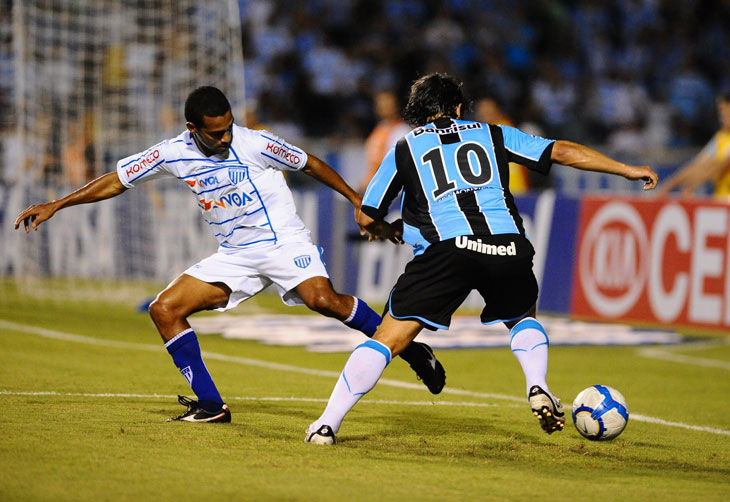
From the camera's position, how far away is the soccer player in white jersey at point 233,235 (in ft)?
21.3

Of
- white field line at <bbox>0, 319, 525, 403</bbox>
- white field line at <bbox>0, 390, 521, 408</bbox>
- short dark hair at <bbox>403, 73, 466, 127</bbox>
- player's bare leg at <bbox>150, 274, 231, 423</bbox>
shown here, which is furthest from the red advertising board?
player's bare leg at <bbox>150, 274, 231, 423</bbox>

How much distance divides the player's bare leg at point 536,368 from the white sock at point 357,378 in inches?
27.5

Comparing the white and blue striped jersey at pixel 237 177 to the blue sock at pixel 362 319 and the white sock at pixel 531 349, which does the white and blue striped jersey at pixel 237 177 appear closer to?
the blue sock at pixel 362 319

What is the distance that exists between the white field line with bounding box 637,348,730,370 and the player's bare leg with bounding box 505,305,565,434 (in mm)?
4792

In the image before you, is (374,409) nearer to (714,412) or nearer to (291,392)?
(291,392)

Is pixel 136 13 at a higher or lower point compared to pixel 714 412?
higher

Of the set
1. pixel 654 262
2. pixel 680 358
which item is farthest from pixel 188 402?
pixel 654 262

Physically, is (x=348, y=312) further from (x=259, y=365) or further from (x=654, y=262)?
(x=654, y=262)

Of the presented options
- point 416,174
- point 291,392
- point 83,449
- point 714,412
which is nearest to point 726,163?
Answer: point 714,412

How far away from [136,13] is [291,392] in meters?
9.09

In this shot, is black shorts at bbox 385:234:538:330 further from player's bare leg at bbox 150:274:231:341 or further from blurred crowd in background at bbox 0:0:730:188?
blurred crowd in background at bbox 0:0:730:188

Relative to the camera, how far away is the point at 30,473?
4.93 metres

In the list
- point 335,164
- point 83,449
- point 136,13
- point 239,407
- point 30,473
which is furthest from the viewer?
point 335,164

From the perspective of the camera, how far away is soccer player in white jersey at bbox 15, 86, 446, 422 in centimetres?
648
